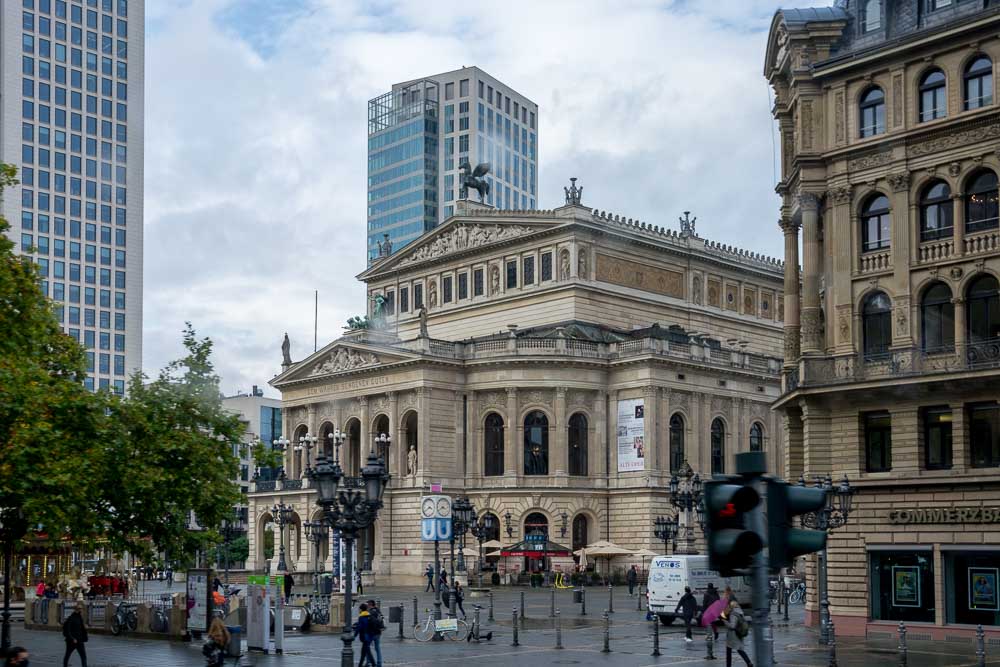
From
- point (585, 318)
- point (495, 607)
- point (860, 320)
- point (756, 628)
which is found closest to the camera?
point (756, 628)

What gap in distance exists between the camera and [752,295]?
99688mm

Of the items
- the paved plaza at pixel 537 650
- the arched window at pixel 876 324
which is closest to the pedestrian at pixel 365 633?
the paved plaza at pixel 537 650

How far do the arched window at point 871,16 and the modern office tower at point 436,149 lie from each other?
124176 mm

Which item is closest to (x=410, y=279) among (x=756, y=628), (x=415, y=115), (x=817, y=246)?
(x=817, y=246)

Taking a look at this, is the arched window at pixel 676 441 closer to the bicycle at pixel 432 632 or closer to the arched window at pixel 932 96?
the bicycle at pixel 432 632

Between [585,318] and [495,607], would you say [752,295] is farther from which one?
[495,607]

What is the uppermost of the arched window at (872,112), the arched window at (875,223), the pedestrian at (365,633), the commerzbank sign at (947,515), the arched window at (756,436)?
the arched window at (872,112)

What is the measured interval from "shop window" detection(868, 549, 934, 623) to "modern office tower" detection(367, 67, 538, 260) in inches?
5093

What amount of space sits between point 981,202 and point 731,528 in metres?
30.3

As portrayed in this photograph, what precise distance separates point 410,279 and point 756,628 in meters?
88.8

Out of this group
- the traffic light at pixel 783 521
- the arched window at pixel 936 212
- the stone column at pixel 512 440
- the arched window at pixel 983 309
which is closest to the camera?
the traffic light at pixel 783 521

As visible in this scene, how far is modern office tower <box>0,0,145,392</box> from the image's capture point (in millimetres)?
131750

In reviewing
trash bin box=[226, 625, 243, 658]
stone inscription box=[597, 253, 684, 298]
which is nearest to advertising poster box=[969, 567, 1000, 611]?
trash bin box=[226, 625, 243, 658]

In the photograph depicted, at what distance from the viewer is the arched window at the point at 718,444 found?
87.3 meters
